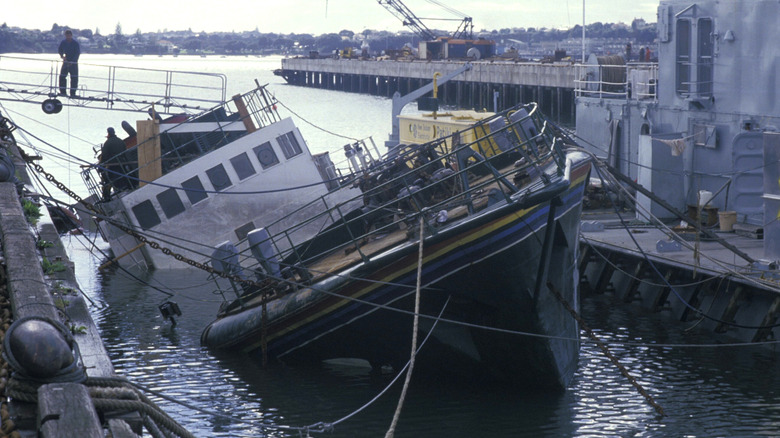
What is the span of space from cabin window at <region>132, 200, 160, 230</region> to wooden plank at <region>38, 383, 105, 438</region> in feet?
64.4

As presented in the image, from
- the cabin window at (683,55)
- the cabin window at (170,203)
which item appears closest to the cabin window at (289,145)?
the cabin window at (170,203)

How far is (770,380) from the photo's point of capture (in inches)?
610

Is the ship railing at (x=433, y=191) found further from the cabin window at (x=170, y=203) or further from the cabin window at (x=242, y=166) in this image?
the cabin window at (x=170, y=203)

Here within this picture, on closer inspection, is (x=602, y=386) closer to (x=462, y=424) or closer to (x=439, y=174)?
(x=462, y=424)

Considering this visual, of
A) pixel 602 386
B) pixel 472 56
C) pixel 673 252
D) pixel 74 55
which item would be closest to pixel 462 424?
pixel 602 386

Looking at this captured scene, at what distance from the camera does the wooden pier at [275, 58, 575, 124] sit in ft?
272

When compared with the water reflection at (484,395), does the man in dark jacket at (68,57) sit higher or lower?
higher

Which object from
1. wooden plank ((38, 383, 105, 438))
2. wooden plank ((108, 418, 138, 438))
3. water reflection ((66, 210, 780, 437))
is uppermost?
wooden plank ((38, 383, 105, 438))

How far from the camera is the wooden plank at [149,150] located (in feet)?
84.2

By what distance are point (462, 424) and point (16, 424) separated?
8.66m

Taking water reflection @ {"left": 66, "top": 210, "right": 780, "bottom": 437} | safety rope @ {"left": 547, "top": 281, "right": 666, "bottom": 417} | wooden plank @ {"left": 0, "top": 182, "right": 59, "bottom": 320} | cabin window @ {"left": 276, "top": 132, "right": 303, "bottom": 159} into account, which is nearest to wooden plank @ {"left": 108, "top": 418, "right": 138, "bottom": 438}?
wooden plank @ {"left": 0, "top": 182, "right": 59, "bottom": 320}

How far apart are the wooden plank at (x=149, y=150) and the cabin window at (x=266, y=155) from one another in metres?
2.83

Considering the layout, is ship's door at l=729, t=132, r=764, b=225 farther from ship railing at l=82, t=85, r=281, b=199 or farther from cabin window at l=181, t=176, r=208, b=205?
cabin window at l=181, t=176, r=208, b=205

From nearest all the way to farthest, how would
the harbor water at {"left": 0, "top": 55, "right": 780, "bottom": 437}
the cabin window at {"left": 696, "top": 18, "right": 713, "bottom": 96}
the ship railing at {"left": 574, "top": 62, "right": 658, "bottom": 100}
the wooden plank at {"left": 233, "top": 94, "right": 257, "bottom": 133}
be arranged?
the harbor water at {"left": 0, "top": 55, "right": 780, "bottom": 437}, the cabin window at {"left": 696, "top": 18, "right": 713, "bottom": 96}, the wooden plank at {"left": 233, "top": 94, "right": 257, "bottom": 133}, the ship railing at {"left": 574, "top": 62, "right": 658, "bottom": 100}
